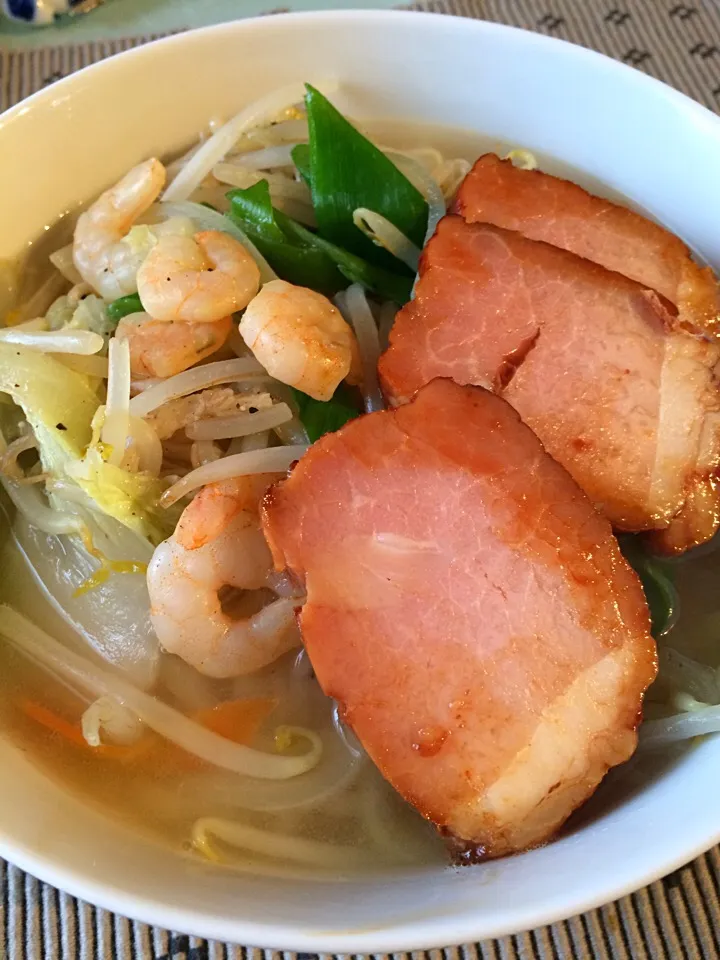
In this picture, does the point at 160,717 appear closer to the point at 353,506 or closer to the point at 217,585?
the point at 217,585

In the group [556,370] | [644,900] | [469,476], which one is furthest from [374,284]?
[644,900]

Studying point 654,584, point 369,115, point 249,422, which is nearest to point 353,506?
point 249,422

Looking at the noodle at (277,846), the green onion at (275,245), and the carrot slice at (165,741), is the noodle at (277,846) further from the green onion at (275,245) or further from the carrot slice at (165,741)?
the green onion at (275,245)

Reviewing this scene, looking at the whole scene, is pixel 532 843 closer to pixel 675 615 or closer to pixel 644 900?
pixel 644 900

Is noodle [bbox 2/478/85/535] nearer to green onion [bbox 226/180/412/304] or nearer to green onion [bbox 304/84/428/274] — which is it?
Result: green onion [bbox 226/180/412/304]

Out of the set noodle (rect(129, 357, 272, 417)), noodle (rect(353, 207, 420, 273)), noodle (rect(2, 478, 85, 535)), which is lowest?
noodle (rect(2, 478, 85, 535))

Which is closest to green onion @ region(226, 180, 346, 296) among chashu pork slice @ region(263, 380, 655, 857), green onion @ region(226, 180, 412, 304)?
green onion @ region(226, 180, 412, 304)
